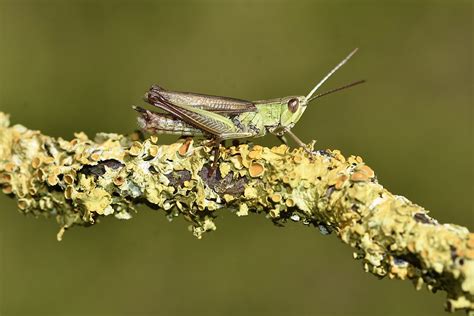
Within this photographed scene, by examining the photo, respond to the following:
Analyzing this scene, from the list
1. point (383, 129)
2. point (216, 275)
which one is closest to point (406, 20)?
point (383, 129)

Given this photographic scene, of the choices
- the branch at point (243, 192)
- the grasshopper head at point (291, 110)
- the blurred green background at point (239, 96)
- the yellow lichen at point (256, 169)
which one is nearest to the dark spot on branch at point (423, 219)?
the branch at point (243, 192)

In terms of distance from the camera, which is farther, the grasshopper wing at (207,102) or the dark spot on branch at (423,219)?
the grasshopper wing at (207,102)

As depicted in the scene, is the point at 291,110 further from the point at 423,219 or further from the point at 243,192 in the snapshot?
the point at 423,219

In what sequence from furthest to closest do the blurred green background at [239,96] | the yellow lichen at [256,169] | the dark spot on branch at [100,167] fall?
the blurred green background at [239,96] < the dark spot on branch at [100,167] < the yellow lichen at [256,169]

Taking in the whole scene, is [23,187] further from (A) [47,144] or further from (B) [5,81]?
(B) [5,81]

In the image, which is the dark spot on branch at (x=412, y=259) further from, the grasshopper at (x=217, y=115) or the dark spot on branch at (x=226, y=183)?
the grasshopper at (x=217, y=115)

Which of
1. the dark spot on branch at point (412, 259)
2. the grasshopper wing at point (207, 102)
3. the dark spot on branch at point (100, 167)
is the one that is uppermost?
the grasshopper wing at point (207, 102)

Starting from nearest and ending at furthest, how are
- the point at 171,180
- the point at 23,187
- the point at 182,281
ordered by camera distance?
the point at 171,180 < the point at 23,187 < the point at 182,281
